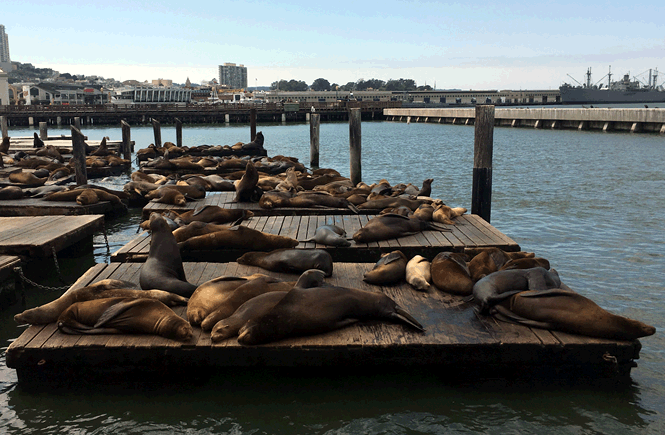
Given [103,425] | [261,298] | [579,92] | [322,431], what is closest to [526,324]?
[322,431]

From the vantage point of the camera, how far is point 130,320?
4.34 m

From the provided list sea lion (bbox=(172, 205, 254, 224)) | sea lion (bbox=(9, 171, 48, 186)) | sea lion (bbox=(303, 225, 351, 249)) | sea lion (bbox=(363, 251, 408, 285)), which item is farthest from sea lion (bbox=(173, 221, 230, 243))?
sea lion (bbox=(9, 171, 48, 186))

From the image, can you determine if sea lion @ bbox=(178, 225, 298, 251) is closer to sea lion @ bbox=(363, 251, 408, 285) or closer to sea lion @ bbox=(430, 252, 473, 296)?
sea lion @ bbox=(363, 251, 408, 285)

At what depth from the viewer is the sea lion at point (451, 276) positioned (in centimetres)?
513

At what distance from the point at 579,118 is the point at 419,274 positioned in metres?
40.5

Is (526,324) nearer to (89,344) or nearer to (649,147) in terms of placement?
(89,344)

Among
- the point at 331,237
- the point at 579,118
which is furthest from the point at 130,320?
the point at 579,118

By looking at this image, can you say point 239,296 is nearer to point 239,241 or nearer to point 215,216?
point 239,241

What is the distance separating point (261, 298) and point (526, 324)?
2.06 meters

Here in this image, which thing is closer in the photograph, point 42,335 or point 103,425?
point 103,425

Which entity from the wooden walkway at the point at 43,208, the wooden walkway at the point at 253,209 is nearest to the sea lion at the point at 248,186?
the wooden walkway at the point at 253,209

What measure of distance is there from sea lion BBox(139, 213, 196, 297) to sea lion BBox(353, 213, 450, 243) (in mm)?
2340

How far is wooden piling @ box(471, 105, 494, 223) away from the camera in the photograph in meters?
8.68

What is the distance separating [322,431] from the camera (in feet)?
12.9
